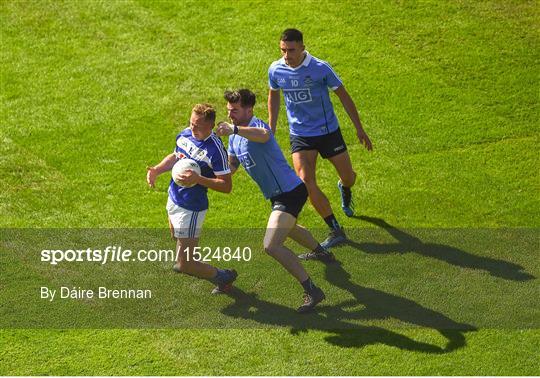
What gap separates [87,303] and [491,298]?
4875mm

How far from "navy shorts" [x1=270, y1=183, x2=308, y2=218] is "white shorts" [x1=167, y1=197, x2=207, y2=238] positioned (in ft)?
2.92

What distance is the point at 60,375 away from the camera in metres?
11.6

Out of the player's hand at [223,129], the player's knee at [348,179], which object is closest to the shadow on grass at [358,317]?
the player's knee at [348,179]

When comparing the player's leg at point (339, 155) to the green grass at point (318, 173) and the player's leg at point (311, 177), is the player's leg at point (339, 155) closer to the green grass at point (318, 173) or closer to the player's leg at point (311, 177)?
the player's leg at point (311, 177)

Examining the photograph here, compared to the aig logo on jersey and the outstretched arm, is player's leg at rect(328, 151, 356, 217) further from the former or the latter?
the outstretched arm

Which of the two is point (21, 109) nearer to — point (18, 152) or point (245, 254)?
point (18, 152)

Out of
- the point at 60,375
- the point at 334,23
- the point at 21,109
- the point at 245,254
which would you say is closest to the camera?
the point at 60,375

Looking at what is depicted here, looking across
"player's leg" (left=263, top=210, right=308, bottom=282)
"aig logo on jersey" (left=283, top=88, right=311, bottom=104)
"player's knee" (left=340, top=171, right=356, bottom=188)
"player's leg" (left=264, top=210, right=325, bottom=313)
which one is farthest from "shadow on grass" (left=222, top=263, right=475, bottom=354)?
"aig logo on jersey" (left=283, top=88, right=311, bottom=104)

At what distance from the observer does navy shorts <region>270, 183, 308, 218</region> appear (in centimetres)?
1273

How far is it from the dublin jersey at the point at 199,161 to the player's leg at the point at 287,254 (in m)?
0.83

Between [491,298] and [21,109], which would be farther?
[21,109]

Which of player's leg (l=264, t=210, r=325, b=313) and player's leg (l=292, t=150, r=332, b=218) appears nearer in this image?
player's leg (l=264, t=210, r=325, b=313)

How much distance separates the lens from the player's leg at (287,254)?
12.5 meters

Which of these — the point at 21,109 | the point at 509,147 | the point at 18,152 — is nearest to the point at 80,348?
the point at 18,152
